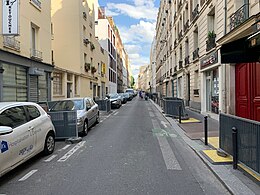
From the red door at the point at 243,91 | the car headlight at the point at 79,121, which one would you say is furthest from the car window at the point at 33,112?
the red door at the point at 243,91

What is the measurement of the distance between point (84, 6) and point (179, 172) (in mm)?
26905

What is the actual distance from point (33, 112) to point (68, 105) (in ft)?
16.5

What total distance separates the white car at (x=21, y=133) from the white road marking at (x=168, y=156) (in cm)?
309

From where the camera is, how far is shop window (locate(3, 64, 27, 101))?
12367 mm

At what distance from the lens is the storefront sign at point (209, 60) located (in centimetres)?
1477

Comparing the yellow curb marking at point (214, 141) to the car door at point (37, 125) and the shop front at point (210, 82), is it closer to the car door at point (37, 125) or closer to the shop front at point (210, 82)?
the car door at point (37, 125)

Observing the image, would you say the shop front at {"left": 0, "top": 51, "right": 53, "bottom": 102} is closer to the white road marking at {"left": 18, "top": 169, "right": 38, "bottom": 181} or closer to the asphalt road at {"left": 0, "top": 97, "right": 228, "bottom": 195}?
the asphalt road at {"left": 0, "top": 97, "right": 228, "bottom": 195}

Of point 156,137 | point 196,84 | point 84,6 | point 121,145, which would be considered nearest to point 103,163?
point 121,145

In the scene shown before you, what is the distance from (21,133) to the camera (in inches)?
223

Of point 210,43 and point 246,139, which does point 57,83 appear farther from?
point 246,139

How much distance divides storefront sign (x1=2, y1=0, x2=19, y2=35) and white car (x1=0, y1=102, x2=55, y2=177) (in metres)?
6.22

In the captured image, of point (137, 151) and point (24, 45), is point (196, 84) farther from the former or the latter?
point (137, 151)

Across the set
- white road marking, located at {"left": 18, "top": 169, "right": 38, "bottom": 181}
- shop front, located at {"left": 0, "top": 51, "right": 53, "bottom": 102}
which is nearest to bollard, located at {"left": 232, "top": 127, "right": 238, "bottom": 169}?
white road marking, located at {"left": 18, "top": 169, "right": 38, "bottom": 181}

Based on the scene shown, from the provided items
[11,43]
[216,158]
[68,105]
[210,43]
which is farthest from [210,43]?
[216,158]
